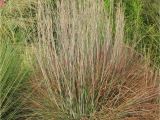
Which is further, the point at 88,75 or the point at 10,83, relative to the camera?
the point at 10,83

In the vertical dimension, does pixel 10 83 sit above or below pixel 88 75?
below

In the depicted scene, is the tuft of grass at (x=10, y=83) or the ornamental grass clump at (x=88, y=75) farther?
the tuft of grass at (x=10, y=83)

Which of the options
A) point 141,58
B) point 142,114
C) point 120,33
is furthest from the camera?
point 141,58

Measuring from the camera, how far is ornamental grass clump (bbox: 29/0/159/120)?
Answer: 11.5ft

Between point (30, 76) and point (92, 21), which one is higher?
point (92, 21)

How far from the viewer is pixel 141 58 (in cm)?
399

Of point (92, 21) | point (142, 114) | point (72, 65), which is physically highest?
point (92, 21)

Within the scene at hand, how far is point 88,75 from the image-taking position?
3537 mm

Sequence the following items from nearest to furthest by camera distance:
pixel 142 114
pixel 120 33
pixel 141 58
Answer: pixel 142 114 → pixel 120 33 → pixel 141 58

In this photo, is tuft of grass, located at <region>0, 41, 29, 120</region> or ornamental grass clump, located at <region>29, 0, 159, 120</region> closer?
ornamental grass clump, located at <region>29, 0, 159, 120</region>

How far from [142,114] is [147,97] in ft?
0.44

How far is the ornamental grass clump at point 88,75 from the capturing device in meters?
3.50

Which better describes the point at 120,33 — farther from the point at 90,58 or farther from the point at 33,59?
the point at 33,59

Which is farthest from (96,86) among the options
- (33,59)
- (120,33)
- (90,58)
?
(33,59)
